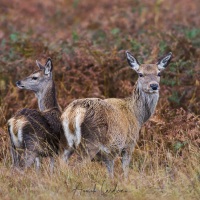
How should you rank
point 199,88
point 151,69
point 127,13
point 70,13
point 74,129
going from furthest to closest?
point 70,13 → point 127,13 → point 199,88 → point 151,69 → point 74,129

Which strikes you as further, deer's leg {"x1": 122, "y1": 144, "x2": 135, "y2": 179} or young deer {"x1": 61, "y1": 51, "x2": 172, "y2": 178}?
deer's leg {"x1": 122, "y1": 144, "x2": 135, "y2": 179}

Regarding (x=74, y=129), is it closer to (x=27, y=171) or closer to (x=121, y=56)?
(x=27, y=171)

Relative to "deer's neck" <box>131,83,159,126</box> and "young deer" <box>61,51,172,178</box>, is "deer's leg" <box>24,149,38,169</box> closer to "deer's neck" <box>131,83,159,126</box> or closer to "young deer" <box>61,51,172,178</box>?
"young deer" <box>61,51,172,178</box>

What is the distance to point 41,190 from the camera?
7.19 meters

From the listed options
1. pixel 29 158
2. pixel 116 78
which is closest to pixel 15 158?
pixel 29 158

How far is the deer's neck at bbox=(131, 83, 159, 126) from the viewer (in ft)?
30.1

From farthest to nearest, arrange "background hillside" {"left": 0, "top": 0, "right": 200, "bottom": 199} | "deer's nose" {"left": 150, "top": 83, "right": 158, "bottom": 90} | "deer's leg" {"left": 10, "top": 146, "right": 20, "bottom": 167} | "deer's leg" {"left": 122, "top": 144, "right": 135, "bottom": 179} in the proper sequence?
"deer's nose" {"left": 150, "top": 83, "right": 158, "bottom": 90} < "deer's leg" {"left": 122, "top": 144, "right": 135, "bottom": 179} < "deer's leg" {"left": 10, "top": 146, "right": 20, "bottom": 167} < "background hillside" {"left": 0, "top": 0, "right": 200, "bottom": 199}

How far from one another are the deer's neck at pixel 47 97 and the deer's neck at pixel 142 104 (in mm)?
1303

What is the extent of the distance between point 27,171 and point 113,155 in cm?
108

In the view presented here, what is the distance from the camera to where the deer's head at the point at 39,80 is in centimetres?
1025

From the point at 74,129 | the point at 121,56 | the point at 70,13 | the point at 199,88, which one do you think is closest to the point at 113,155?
the point at 74,129

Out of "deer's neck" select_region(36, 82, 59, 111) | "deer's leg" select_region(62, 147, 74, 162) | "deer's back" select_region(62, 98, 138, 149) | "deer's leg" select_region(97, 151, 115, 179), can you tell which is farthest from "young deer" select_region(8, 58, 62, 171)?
"deer's neck" select_region(36, 82, 59, 111)

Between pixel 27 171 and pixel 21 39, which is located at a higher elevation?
pixel 21 39

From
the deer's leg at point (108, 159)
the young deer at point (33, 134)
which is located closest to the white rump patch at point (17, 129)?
the young deer at point (33, 134)
